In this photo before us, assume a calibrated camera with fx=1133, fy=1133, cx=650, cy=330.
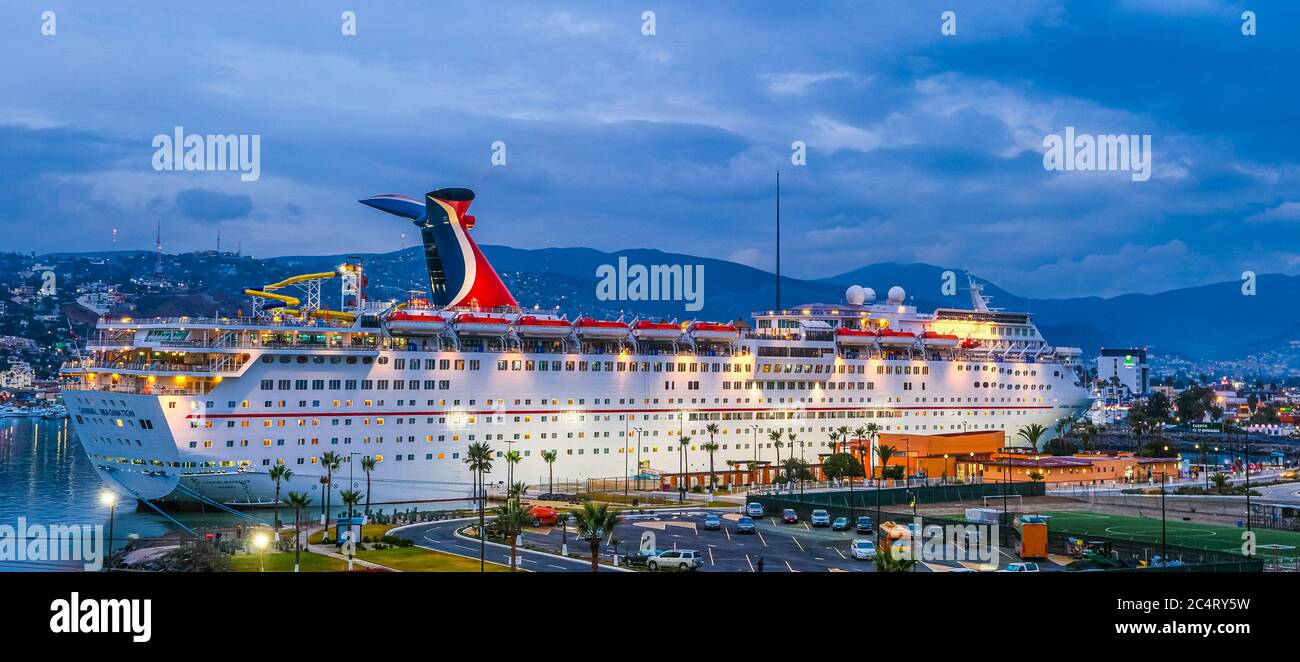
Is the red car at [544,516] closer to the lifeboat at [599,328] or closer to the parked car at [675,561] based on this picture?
the parked car at [675,561]

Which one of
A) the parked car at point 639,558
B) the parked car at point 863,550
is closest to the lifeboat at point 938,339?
the parked car at point 863,550

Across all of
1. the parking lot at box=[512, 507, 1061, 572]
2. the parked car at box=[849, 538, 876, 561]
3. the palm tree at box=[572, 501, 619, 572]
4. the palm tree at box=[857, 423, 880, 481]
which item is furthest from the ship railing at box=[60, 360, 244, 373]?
the palm tree at box=[857, 423, 880, 481]

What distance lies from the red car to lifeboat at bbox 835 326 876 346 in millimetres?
27927

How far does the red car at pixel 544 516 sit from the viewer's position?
40719 millimetres

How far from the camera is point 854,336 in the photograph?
65.3 m

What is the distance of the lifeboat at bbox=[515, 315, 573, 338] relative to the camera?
170 feet

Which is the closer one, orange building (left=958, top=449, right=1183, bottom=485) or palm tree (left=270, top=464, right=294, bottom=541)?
palm tree (left=270, top=464, right=294, bottom=541)

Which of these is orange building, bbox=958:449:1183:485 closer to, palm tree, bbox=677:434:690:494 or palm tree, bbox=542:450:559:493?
palm tree, bbox=677:434:690:494

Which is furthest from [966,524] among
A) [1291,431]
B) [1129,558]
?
[1291,431]

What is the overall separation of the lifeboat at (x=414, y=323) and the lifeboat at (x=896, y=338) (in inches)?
1125

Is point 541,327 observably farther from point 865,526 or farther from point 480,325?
point 865,526

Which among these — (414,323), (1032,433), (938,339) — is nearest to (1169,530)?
(1032,433)

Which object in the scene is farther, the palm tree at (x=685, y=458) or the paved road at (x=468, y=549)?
the palm tree at (x=685, y=458)
